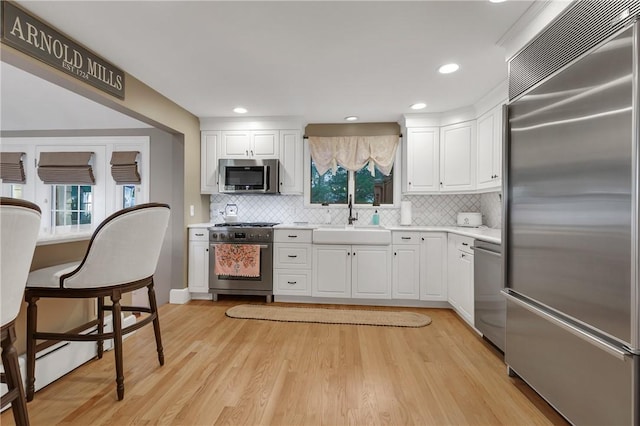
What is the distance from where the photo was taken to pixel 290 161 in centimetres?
400

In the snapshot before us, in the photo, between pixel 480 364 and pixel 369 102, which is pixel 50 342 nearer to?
pixel 480 364

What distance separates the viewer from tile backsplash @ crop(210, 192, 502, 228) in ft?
13.2

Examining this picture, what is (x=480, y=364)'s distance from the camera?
2.23 meters

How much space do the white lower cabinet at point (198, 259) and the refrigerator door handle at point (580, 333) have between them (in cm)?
327

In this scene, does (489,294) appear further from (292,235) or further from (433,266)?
(292,235)

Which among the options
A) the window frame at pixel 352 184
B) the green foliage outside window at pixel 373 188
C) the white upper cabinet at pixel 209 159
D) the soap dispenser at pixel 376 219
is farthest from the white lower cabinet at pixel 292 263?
the white upper cabinet at pixel 209 159

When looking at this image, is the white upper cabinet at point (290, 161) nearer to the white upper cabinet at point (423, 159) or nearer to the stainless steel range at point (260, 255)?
the stainless steel range at point (260, 255)

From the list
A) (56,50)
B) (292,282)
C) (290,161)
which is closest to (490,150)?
(290,161)

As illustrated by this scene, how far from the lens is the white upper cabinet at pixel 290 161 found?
3.99 metres

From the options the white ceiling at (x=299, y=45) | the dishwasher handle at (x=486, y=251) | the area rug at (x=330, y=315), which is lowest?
the area rug at (x=330, y=315)

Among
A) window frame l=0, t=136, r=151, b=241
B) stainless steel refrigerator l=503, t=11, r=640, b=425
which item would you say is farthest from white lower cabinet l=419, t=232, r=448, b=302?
window frame l=0, t=136, r=151, b=241

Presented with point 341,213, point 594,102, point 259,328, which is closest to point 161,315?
point 259,328

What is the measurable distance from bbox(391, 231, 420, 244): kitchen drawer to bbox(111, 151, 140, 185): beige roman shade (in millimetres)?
3548

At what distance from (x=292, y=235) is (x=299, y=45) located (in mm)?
2113
